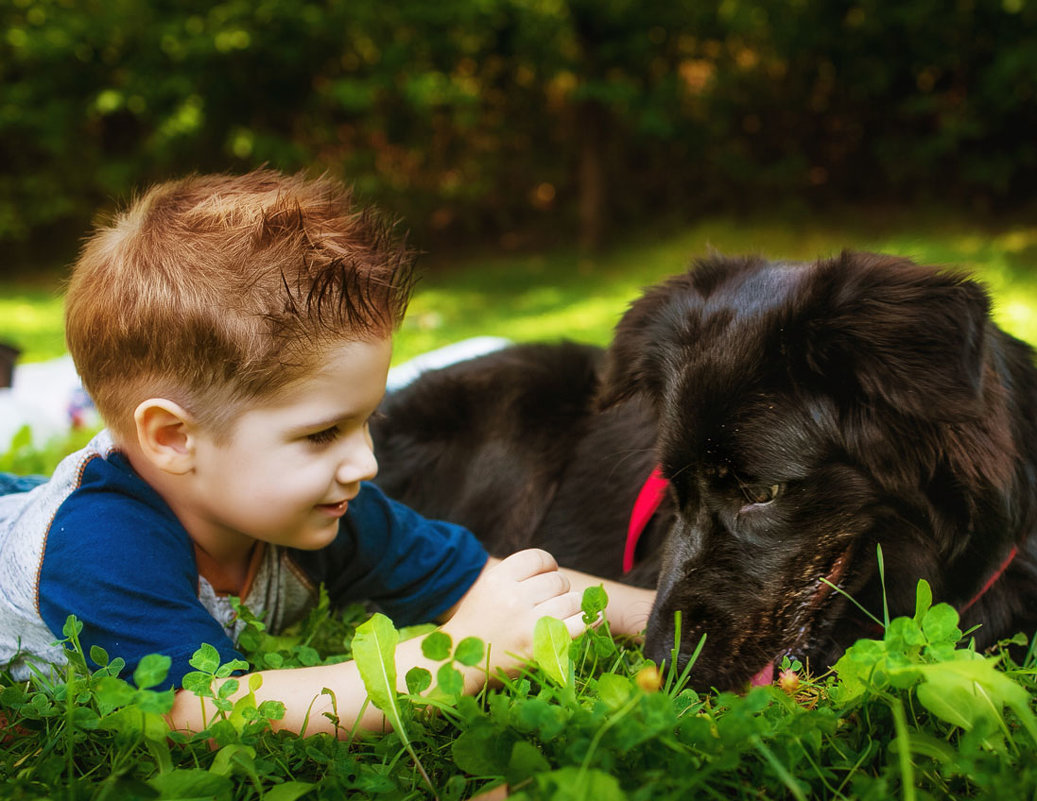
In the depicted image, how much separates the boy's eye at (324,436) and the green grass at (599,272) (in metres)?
4.77

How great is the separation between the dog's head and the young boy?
1.34 feet

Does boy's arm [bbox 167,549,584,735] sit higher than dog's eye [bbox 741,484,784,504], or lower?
lower

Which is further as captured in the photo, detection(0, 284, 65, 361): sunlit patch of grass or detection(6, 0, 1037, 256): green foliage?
detection(6, 0, 1037, 256): green foliage

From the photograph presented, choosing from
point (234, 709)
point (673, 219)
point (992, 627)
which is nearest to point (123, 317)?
point (234, 709)

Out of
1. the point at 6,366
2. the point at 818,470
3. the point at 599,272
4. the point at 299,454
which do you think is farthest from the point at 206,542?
the point at 599,272

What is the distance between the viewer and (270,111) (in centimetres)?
1245

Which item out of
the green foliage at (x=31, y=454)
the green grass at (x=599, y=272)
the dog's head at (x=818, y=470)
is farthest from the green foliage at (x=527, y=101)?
the dog's head at (x=818, y=470)

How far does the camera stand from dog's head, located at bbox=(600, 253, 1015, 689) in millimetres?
1890

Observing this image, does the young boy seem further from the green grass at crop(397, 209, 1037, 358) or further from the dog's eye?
the green grass at crop(397, 209, 1037, 358)

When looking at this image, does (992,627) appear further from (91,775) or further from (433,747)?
(91,775)

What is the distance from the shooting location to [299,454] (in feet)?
5.91

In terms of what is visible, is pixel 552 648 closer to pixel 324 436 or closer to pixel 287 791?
pixel 287 791

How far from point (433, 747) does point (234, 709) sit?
0.37m

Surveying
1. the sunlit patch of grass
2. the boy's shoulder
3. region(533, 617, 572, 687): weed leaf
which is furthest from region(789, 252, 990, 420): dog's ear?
the sunlit patch of grass
